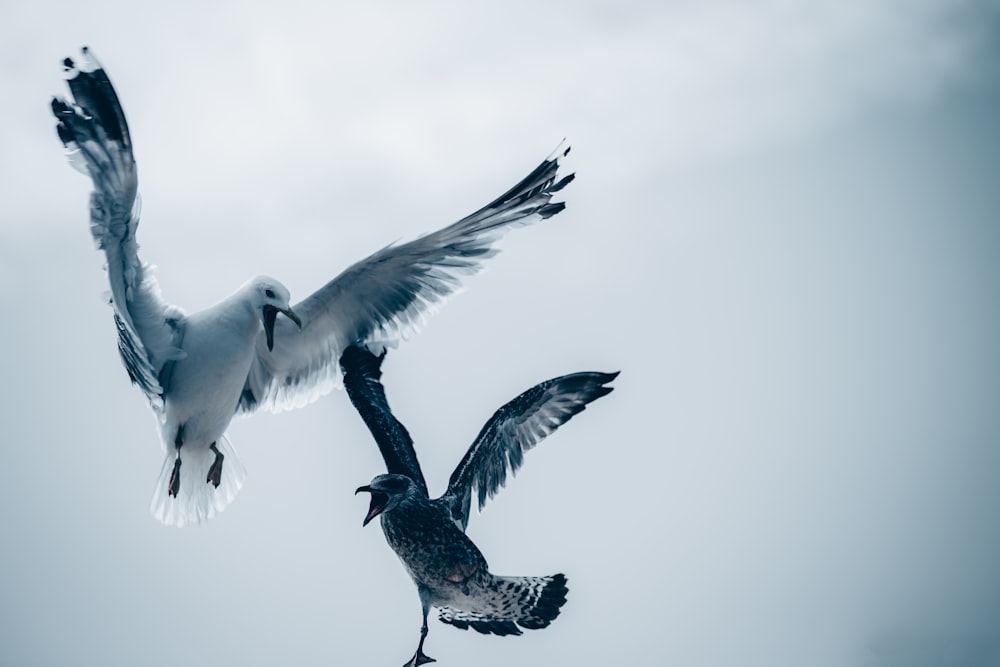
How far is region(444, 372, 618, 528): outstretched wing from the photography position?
5.78 m

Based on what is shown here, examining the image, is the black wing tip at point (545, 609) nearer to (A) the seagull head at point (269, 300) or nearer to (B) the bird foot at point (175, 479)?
(A) the seagull head at point (269, 300)

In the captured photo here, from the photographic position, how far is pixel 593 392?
237 inches

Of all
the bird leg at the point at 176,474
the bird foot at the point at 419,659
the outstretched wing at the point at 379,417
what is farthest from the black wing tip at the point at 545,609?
the bird leg at the point at 176,474

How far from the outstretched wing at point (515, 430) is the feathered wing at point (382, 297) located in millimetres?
799

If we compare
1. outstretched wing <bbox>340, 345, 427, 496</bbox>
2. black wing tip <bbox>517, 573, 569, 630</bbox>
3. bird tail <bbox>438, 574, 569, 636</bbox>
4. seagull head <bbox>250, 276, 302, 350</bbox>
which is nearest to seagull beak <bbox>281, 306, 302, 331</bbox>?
seagull head <bbox>250, 276, 302, 350</bbox>

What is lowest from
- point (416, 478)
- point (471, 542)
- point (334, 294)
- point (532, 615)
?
point (532, 615)

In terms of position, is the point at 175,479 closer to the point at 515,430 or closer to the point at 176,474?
the point at 176,474

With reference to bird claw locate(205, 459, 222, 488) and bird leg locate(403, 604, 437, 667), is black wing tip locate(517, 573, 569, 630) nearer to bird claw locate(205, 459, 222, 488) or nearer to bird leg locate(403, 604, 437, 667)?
bird leg locate(403, 604, 437, 667)

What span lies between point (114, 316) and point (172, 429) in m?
0.92

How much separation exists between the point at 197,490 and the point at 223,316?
134cm

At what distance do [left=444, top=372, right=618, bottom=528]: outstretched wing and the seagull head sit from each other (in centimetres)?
108

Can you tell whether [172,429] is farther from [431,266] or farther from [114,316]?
[431,266]

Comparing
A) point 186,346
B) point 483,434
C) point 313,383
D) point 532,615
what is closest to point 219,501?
point 313,383

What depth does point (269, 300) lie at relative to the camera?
6.17m
